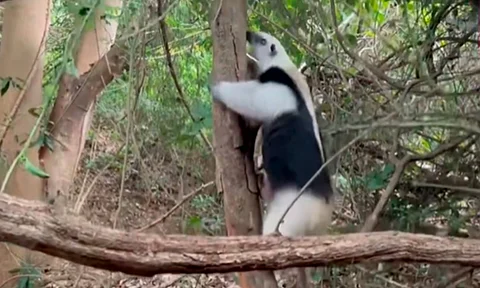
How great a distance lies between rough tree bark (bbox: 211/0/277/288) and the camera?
1.98 metres

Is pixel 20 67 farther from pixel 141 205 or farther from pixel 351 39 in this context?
pixel 351 39

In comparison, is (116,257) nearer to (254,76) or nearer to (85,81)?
(254,76)

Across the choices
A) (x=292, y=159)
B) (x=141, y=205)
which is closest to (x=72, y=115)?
(x=141, y=205)

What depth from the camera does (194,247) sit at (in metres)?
1.40

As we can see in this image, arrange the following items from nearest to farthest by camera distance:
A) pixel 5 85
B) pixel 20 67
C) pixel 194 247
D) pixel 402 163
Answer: pixel 194 247
pixel 402 163
pixel 5 85
pixel 20 67

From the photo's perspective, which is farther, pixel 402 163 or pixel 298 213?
pixel 298 213

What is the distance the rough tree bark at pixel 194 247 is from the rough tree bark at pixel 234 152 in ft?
1.52

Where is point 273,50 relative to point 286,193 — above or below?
above

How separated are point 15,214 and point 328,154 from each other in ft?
5.00

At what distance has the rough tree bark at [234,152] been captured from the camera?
77.9 inches

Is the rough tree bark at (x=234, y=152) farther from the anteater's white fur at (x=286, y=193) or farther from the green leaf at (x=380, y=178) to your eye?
the green leaf at (x=380, y=178)

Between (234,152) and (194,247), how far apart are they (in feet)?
1.96

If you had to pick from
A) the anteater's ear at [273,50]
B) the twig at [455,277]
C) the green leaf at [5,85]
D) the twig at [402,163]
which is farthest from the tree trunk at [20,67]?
the twig at [455,277]

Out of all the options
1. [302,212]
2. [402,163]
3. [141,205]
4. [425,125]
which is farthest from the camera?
[141,205]
